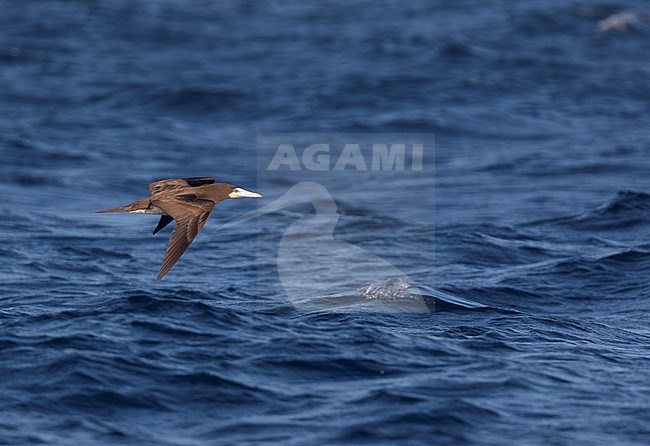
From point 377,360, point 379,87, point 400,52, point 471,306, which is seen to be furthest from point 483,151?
point 377,360

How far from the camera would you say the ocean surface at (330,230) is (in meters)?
10.0

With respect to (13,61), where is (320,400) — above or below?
below

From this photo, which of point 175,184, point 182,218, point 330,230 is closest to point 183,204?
point 182,218

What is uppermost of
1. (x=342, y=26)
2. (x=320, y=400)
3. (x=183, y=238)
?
(x=342, y=26)

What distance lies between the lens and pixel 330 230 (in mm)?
17000

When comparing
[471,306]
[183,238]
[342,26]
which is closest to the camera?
[183,238]

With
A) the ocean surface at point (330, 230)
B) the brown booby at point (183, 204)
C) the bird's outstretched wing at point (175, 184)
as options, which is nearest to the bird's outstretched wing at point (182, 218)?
the brown booby at point (183, 204)

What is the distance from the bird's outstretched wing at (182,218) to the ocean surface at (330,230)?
1.08m

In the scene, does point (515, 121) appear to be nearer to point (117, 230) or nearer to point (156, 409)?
point (117, 230)

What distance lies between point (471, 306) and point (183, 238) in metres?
3.88

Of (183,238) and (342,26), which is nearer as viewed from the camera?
(183,238)

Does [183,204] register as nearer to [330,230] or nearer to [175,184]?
[175,184]

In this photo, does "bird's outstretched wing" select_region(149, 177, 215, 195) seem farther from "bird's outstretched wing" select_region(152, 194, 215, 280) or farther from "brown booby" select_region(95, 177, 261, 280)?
"bird's outstretched wing" select_region(152, 194, 215, 280)

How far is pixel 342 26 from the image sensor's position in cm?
3106
